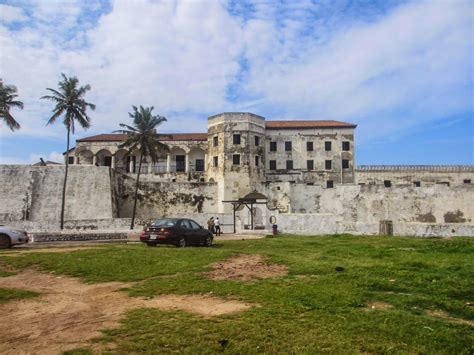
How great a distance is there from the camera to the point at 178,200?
147 feet

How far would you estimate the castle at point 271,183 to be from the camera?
35000 mm

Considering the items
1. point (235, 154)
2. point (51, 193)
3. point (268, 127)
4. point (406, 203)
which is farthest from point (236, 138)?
point (51, 193)

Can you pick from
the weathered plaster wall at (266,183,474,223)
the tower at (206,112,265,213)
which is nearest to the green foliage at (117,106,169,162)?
the tower at (206,112,265,213)

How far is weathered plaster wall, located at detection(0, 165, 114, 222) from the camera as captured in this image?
125ft

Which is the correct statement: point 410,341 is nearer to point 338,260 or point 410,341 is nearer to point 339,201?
point 338,260

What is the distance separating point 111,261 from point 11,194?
104 feet

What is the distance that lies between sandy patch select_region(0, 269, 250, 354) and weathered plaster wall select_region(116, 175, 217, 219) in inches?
1387

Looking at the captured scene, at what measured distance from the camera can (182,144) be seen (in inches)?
2120

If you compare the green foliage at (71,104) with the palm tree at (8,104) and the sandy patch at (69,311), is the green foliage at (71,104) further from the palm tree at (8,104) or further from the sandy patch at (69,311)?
the sandy patch at (69,311)

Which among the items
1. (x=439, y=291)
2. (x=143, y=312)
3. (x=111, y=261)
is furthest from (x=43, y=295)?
(x=439, y=291)

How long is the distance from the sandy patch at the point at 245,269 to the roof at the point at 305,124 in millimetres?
40285

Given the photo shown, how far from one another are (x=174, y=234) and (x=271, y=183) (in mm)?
28131

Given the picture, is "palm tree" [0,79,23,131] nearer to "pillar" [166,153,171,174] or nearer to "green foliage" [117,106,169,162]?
"green foliage" [117,106,169,162]

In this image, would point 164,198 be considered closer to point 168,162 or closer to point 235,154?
point 235,154
